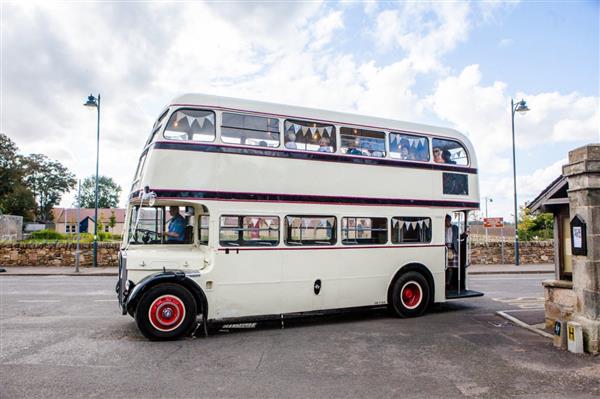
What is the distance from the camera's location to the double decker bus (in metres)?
7.42

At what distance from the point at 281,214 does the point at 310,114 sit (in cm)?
212

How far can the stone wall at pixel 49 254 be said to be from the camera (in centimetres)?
2073

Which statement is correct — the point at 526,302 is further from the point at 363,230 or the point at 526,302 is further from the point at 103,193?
the point at 103,193

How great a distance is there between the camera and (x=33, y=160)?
75.9m

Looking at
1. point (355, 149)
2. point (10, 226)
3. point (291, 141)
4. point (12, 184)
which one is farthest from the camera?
point (12, 184)

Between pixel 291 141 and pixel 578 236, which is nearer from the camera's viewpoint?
pixel 578 236

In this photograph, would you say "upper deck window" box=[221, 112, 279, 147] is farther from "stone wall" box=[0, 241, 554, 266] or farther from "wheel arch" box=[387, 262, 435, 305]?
"stone wall" box=[0, 241, 554, 266]

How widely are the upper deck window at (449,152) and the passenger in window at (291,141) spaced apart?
11.3 ft

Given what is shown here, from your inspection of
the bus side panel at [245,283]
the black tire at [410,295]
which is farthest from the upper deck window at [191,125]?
the black tire at [410,295]

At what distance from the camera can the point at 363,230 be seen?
29.7ft

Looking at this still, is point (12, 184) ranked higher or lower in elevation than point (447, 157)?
higher

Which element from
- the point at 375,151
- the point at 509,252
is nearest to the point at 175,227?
the point at 375,151

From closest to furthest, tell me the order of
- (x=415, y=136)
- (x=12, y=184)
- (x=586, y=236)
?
(x=586, y=236)
(x=415, y=136)
(x=12, y=184)

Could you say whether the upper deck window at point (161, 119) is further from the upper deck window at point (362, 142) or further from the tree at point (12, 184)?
the tree at point (12, 184)
